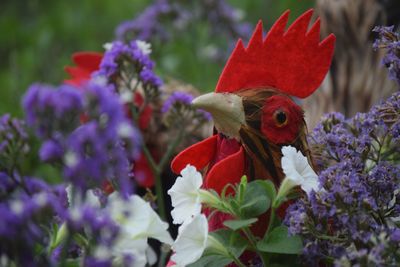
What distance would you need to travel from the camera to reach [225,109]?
36.9 inches

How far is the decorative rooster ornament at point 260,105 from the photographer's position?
0.94 meters

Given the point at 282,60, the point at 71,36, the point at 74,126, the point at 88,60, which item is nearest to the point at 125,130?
the point at 74,126

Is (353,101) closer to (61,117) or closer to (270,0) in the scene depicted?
(61,117)

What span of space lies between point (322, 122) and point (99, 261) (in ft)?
1.75

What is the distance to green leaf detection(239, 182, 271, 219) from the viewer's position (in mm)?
838

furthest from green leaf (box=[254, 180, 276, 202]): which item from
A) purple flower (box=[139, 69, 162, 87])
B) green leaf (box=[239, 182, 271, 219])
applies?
purple flower (box=[139, 69, 162, 87])

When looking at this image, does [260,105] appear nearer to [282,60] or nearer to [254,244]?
[282,60]

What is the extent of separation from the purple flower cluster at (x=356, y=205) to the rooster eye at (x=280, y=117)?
0.06 m

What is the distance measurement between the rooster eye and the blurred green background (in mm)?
1450

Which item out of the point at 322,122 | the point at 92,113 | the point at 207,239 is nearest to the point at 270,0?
the point at 322,122

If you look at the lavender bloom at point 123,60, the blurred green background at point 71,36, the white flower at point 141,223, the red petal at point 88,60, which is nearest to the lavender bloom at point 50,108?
the white flower at point 141,223

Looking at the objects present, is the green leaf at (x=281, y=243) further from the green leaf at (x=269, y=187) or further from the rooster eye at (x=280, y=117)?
the rooster eye at (x=280, y=117)

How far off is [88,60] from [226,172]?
A: 76cm

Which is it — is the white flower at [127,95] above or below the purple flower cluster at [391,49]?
below
